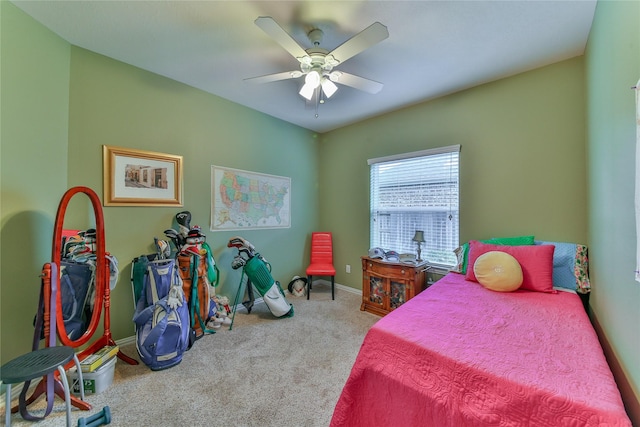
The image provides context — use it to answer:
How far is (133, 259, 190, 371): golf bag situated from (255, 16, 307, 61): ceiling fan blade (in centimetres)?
196

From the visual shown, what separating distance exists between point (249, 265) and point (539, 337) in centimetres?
252

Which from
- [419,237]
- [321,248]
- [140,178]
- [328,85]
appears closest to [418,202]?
[419,237]

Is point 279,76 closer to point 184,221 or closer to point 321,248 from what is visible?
point 184,221

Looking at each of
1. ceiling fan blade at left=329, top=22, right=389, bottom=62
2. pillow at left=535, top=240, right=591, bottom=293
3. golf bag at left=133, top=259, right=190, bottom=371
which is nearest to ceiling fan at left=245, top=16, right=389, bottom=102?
ceiling fan blade at left=329, top=22, right=389, bottom=62

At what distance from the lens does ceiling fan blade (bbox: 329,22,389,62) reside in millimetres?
1392

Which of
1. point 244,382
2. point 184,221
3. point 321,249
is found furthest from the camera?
point 321,249

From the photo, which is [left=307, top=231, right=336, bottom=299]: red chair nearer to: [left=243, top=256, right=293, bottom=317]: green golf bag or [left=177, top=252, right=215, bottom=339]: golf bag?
[left=243, top=256, right=293, bottom=317]: green golf bag

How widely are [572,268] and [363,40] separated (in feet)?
Answer: 8.01

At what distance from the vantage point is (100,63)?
7.00ft

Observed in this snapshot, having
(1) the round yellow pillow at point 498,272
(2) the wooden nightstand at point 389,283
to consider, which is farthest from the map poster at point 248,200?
(1) the round yellow pillow at point 498,272

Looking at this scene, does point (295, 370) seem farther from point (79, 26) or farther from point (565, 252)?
point (79, 26)

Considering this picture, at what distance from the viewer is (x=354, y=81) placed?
200 centimetres

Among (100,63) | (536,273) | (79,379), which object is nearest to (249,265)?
(79,379)

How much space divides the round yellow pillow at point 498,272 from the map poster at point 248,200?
253cm
